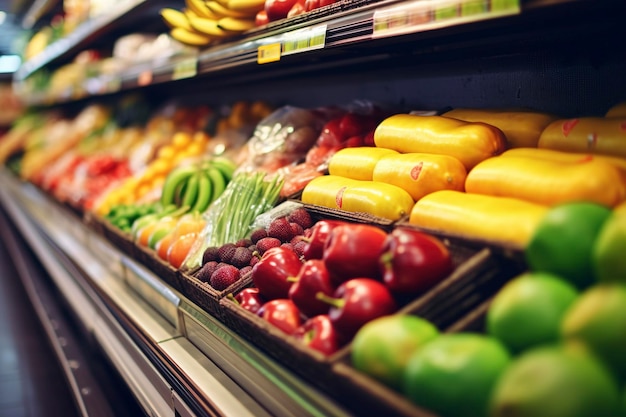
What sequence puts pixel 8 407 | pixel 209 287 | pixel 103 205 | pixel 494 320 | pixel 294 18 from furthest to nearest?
1. pixel 103 205
2. pixel 8 407
3. pixel 294 18
4. pixel 209 287
5. pixel 494 320

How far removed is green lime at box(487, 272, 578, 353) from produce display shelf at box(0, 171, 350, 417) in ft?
0.98

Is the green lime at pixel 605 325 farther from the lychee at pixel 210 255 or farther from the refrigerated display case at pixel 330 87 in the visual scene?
the lychee at pixel 210 255

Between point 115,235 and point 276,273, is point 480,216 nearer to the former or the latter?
point 276,273

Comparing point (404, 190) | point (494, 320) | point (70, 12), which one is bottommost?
point (494, 320)

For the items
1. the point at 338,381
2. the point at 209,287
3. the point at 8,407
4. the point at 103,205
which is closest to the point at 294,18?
the point at 209,287

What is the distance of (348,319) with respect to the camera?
100 cm

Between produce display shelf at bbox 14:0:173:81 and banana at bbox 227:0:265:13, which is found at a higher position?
produce display shelf at bbox 14:0:173:81

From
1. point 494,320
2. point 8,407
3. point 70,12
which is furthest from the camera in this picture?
point 70,12

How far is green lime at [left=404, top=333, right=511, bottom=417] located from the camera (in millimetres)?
742

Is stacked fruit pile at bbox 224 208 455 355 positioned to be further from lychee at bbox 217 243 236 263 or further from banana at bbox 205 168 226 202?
banana at bbox 205 168 226 202

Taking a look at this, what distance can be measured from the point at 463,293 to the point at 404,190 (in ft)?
1.73

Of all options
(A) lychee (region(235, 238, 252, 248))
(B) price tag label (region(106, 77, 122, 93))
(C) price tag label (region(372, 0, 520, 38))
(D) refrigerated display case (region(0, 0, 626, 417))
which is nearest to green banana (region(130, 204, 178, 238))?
(D) refrigerated display case (region(0, 0, 626, 417))

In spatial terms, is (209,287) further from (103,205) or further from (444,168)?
(103,205)

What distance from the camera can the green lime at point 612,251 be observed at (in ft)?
2.42
